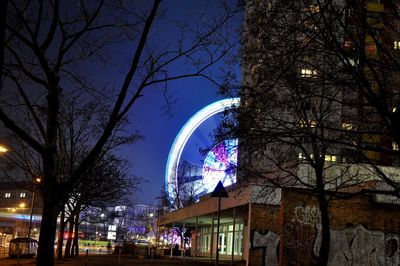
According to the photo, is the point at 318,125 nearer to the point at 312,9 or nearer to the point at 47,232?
the point at 312,9

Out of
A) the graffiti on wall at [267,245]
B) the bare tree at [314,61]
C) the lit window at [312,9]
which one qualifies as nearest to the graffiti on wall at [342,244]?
the graffiti on wall at [267,245]

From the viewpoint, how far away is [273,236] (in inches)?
1072

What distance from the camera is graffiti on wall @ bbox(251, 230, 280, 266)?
26.8 metres

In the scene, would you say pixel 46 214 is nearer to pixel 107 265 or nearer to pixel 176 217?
pixel 107 265

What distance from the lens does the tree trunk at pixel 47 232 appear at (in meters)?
13.4

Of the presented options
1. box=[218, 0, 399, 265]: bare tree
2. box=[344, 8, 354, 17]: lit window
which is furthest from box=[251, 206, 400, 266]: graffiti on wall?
box=[344, 8, 354, 17]: lit window

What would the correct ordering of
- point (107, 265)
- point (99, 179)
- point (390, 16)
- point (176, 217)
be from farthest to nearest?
1. point (176, 217)
2. point (99, 179)
3. point (107, 265)
4. point (390, 16)

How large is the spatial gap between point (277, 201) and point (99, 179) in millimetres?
18978

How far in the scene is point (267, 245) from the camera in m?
27.0

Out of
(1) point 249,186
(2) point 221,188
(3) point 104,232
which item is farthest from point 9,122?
(3) point 104,232

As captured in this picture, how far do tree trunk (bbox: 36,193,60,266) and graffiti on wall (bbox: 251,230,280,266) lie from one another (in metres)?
14.7

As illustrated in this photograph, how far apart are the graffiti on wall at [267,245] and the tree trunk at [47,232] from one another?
48.2 feet

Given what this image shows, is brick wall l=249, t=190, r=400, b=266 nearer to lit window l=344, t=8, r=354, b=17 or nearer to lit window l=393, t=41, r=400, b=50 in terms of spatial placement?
lit window l=393, t=41, r=400, b=50

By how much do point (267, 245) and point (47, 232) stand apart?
15.4 metres
